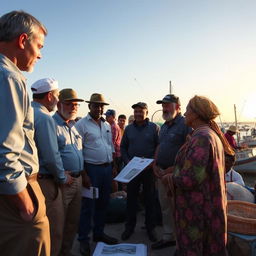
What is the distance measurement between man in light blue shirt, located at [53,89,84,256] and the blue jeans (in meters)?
0.57

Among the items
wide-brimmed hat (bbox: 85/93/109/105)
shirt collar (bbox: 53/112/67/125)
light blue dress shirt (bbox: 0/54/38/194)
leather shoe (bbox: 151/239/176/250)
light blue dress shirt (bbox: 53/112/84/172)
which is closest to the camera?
light blue dress shirt (bbox: 0/54/38/194)

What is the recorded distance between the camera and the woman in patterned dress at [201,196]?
244 centimetres

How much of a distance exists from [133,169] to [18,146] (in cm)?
290

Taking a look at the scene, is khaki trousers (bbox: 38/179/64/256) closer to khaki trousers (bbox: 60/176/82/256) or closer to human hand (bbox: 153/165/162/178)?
khaki trousers (bbox: 60/176/82/256)

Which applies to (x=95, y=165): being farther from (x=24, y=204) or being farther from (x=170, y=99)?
(x=24, y=204)

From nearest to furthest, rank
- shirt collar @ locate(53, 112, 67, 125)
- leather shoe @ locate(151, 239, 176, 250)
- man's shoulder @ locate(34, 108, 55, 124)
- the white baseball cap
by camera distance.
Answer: man's shoulder @ locate(34, 108, 55, 124) → the white baseball cap → shirt collar @ locate(53, 112, 67, 125) → leather shoe @ locate(151, 239, 176, 250)

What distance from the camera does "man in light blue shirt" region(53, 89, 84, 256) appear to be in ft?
10.7

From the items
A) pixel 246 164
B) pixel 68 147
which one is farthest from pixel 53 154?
pixel 246 164

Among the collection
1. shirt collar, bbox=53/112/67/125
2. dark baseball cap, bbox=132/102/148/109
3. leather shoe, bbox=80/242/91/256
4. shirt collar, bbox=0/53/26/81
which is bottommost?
leather shoe, bbox=80/242/91/256

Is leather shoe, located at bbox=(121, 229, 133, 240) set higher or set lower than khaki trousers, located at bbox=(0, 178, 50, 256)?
lower

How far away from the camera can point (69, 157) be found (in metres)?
3.29

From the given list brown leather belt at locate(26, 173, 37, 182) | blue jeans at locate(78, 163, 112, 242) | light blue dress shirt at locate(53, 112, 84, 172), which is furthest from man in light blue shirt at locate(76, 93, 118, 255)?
brown leather belt at locate(26, 173, 37, 182)

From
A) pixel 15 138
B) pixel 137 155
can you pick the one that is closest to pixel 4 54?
pixel 15 138

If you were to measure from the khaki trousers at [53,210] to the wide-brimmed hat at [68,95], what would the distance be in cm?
123
